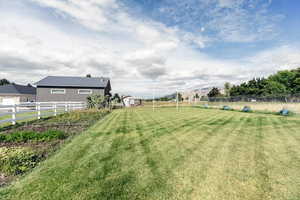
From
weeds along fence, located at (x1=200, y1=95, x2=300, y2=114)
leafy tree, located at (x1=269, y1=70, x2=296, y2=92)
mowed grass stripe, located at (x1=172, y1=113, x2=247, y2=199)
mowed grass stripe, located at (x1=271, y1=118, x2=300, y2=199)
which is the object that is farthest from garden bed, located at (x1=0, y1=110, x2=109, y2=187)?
leafy tree, located at (x1=269, y1=70, x2=296, y2=92)

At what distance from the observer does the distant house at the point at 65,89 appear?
84.1 feet

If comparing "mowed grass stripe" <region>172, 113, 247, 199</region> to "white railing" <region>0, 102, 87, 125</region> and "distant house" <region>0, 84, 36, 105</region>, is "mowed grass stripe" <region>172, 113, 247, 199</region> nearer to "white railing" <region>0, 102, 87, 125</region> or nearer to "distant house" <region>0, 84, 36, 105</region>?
"white railing" <region>0, 102, 87, 125</region>

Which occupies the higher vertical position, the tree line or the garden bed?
the tree line

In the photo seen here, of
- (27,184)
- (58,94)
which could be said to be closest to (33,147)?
(27,184)

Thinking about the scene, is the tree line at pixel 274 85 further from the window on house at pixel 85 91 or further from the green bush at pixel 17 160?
the green bush at pixel 17 160

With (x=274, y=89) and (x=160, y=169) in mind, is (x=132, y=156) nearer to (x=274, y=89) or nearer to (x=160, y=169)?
(x=160, y=169)

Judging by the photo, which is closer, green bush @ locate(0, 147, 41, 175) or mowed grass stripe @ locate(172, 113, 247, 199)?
mowed grass stripe @ locate(172, 113, 247, 199)

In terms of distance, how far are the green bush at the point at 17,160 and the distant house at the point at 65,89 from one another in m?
23.7

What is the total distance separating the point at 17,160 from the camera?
338cm

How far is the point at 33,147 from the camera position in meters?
4.31

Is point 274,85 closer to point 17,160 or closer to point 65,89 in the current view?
point 65,89

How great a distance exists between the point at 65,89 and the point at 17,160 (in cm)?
2613

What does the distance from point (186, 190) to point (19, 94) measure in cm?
4324

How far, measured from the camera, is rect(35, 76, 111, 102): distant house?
25625 millimetres
